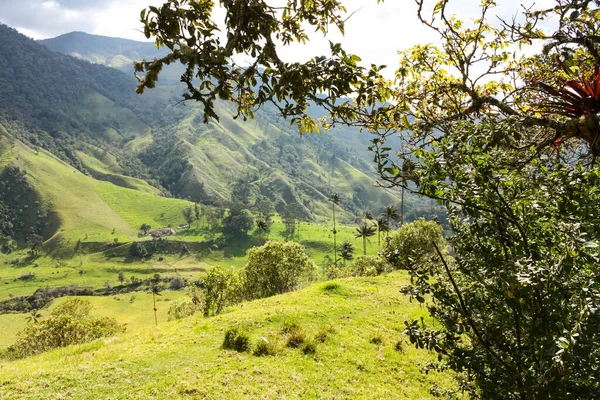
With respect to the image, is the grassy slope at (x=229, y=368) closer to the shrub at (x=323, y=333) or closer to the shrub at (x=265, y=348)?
the shrub at (x=323, y=333)

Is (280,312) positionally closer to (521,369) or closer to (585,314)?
(521,369)

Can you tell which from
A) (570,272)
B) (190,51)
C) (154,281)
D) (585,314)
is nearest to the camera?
(585,314)

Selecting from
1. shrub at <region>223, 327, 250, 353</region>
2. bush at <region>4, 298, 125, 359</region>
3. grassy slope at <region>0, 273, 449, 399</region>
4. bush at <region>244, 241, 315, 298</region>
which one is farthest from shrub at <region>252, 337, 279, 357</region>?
bush at <region>244, 241, 315, 298</region>

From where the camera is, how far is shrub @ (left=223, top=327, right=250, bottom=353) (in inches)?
628

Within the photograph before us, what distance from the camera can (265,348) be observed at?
1570cm

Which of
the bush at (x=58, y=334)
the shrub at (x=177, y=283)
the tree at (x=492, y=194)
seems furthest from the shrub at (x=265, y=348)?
the shrub at (x=177, y=283)

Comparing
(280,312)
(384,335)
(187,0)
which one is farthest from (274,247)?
(187,0)

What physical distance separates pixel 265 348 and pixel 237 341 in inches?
54.4

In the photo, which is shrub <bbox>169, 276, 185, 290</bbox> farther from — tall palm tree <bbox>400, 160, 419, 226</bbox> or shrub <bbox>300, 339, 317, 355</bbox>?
tall palm tree <bbox>400, 160, 419, 226</bbox>

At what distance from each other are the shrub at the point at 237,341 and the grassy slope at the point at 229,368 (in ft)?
1.61

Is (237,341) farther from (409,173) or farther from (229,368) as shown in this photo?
(409,173)

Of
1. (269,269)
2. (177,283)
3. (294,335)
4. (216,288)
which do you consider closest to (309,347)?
(294,335)

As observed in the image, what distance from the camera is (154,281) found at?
194 m

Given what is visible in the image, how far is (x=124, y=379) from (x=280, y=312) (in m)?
10.2
